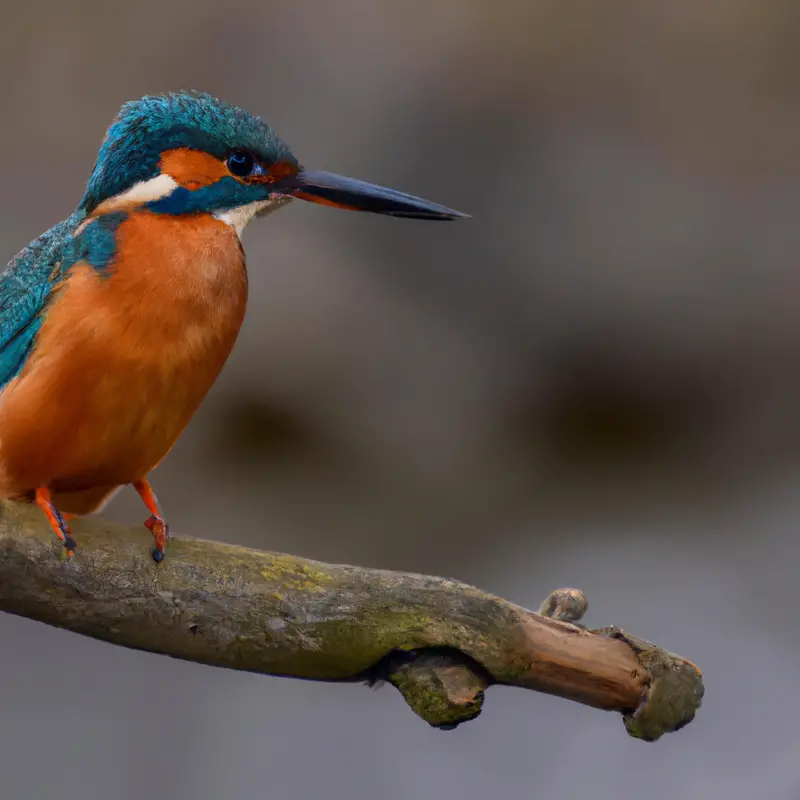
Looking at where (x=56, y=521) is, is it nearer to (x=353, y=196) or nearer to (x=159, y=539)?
(x=159, y=539)

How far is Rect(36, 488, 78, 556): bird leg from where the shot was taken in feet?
4.69

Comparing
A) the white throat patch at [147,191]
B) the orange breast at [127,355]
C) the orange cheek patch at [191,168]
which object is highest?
the orange cheek patch at [191,168]

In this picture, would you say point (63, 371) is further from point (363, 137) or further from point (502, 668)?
point (363, 137)

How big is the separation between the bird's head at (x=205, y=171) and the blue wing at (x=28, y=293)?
68mm

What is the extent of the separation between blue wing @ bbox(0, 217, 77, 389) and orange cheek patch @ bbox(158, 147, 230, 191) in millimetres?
160

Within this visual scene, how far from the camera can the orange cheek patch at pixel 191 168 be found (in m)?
1.50

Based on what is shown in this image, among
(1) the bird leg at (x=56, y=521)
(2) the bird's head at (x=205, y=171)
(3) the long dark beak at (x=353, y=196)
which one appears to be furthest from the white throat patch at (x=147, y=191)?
(1) the bird leg at (x=56, y=521)

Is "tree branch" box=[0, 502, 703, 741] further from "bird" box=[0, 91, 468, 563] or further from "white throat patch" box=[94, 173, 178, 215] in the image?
"white throat patch" box=[94, 173, 178, 215]

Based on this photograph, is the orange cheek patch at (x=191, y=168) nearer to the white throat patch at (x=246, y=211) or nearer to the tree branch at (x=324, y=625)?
the white throat patch at (x=246, y=211)

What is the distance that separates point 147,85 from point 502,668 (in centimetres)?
236

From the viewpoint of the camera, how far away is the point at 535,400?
3590 millimetres

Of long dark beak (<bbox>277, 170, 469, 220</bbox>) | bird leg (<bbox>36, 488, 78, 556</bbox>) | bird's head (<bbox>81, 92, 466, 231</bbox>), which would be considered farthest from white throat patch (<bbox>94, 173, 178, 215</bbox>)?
bird leg (<bbox>36, 488, 78, 556</bbox>)

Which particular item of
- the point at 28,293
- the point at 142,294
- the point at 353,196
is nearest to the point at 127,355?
the point at 142,294

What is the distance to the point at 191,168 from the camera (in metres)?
1.51
